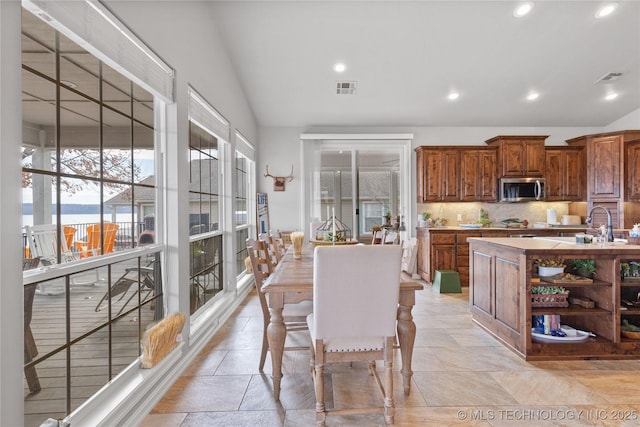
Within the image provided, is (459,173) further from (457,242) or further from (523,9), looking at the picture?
(523,9)

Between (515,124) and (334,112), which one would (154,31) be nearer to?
(334,112)

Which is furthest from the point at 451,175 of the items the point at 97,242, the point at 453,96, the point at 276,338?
the point at 97,242

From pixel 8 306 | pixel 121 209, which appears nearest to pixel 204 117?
pixel 121 209

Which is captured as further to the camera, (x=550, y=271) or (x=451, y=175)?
(x=451, y=175)

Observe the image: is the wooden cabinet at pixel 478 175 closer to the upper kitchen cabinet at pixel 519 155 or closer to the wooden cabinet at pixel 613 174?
the upper kitchen cabinet at pixel 519 155

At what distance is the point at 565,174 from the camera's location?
17.9 ft

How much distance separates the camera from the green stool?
15.5 ft

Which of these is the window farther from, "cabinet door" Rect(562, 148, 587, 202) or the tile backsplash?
"cabinet door" Rect(562, 148, 587, 202)

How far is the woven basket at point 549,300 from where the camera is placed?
105 inches

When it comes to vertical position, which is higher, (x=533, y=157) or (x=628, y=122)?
(x=628, y=122)

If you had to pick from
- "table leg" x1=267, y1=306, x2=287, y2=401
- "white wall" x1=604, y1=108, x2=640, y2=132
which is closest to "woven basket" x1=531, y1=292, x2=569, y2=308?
"table leg" x1=267, y1=306, x2=287, y2=401

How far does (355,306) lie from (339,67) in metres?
3.53

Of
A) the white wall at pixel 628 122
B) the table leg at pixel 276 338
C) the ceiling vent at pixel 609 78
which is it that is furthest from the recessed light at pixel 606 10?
the table leg at pixel 276 338

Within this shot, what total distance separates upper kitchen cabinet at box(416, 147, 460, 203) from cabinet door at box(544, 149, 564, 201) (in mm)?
1563
